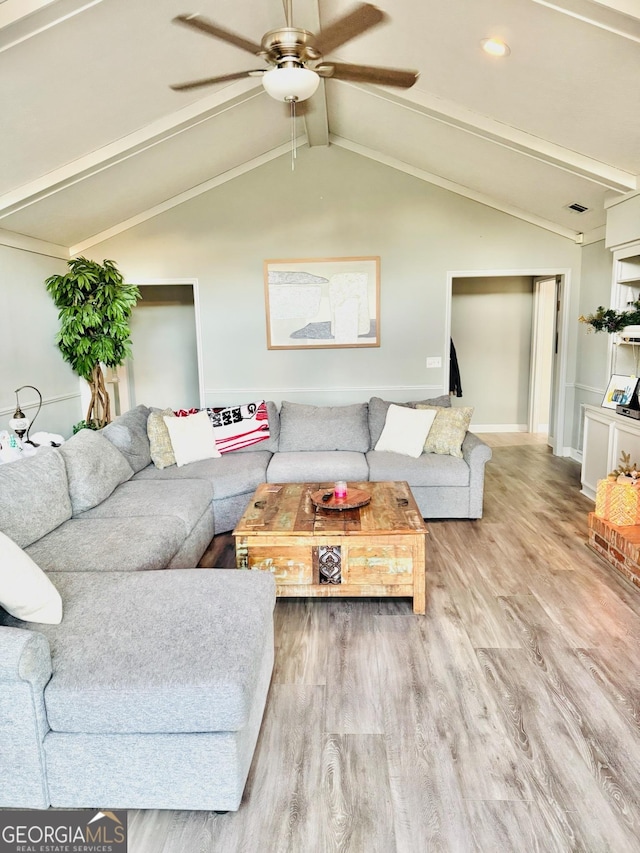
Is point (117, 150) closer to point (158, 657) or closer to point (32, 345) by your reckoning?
point (32, 345)

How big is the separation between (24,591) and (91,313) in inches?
150

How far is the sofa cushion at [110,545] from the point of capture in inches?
97.0

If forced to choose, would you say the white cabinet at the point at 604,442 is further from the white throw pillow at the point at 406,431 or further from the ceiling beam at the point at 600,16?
the ceiling beam at the point at 600,16

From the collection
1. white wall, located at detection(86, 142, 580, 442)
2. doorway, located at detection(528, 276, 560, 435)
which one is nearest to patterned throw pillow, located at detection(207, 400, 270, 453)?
white wall, located at detection(86, 142, 580, 442)

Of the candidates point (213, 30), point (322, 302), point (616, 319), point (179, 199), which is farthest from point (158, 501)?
point (616, 319)

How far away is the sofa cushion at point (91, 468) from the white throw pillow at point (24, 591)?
125 centimetres

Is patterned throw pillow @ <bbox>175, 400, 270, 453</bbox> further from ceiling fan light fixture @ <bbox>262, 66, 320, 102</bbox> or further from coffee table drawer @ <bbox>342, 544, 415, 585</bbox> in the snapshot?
ceiling fan light fixture @ <bbox>262, 66, 320, 102</bbox>

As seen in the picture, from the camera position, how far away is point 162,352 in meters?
7.47

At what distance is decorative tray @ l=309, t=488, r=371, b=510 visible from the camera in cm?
307

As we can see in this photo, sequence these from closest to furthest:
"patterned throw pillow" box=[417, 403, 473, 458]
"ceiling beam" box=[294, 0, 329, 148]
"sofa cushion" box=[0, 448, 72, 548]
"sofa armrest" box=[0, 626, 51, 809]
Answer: "sofa armrest" box=[0, 626, 51, 809], "sofa cushion" box=[0, 448, 72, 548], "ceiling beam" box=[294, 0, 329, 148], "patterned throw pillow" box=[417, 403, 473, 458]

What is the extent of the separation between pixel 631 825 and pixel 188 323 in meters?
6.91

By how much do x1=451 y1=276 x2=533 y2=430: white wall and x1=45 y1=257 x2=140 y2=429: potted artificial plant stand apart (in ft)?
14.3

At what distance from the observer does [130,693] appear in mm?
1558

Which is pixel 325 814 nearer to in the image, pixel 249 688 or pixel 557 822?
pixel 249 688
